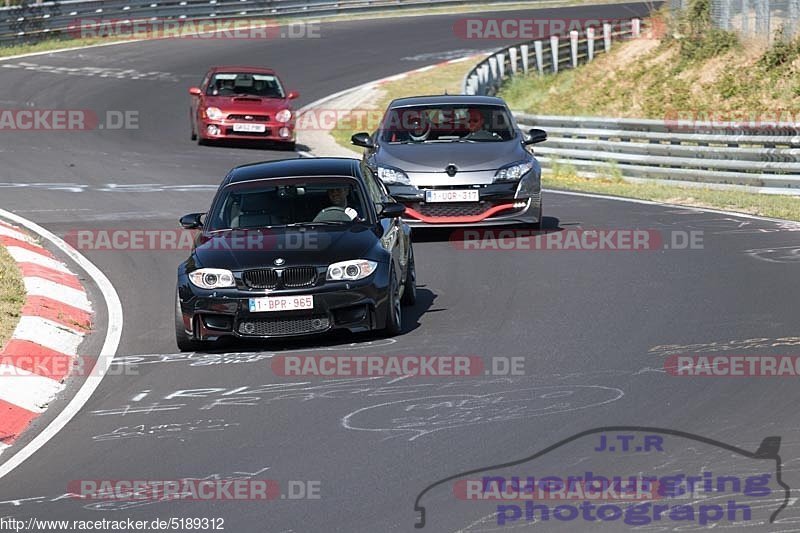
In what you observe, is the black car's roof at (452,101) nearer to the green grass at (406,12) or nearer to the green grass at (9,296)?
the green grass at (9,296)

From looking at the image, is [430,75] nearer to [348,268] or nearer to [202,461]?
[348,268]

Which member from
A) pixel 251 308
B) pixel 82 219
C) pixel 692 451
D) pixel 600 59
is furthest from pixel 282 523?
pixel 600 59

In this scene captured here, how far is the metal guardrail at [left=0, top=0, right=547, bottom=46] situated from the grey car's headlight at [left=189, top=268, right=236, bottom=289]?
31058 millimetres

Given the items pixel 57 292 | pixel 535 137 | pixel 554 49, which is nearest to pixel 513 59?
pixel 554 49

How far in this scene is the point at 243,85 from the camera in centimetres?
2838

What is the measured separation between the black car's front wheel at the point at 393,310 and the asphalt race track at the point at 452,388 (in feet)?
0.38

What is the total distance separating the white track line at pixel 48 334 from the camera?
11.5m

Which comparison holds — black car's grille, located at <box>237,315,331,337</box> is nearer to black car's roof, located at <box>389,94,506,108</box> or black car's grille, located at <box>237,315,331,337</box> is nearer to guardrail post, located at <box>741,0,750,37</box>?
black car's roof, located at <box>389,94,506,108</box>

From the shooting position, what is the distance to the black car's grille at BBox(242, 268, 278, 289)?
11133mm

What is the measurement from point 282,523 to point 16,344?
4990mm

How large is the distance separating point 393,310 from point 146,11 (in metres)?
35.3

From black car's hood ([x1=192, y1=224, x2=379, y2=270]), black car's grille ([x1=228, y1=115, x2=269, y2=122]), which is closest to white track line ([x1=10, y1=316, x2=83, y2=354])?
black car's hood ([x1=192, y1=224, x2=379, y2=270])

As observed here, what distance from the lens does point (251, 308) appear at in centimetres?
1102

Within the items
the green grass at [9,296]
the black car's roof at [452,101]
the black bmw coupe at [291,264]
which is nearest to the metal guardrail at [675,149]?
the black car's roof at [452,101]
